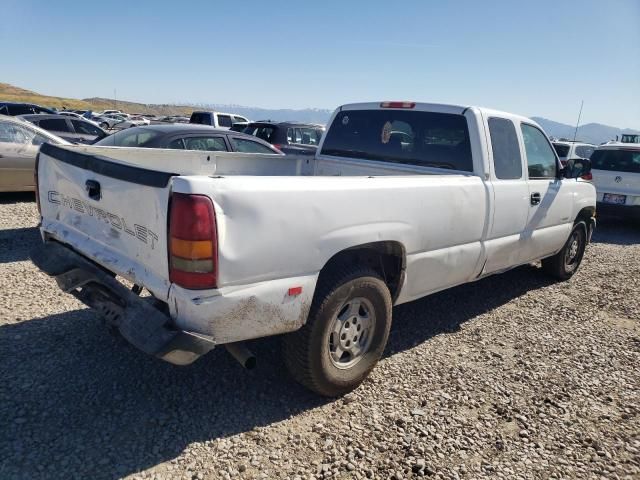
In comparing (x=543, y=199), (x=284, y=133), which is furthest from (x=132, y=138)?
(x=284, y=133)

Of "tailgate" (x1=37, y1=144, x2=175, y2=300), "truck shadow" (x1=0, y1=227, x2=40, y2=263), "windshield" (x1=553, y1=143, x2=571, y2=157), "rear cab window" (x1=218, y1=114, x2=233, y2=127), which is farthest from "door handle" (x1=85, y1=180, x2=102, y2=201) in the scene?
"rear cab window" (x1=218, y1=114, x2=233, y2=127)

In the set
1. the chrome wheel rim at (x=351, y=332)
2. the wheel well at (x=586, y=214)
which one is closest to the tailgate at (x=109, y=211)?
the chrome wheel rim at (x=351, y=332)

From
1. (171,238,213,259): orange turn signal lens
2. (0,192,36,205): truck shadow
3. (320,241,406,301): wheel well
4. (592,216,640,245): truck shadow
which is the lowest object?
(592,216,640,245): truck shadow

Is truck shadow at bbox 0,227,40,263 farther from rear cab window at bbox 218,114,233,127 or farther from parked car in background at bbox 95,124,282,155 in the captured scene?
rear cab window at bbox 218,114,233,127

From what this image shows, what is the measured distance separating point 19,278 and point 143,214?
3.27 metres

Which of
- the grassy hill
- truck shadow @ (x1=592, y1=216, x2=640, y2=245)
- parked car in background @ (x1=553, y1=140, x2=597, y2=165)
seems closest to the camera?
truck shadow @ (x1=592, y1=216, x2=640, y2=245)

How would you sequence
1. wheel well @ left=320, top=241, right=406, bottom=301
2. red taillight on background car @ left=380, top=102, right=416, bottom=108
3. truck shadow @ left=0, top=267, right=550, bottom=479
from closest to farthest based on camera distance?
1. truck shadow @ left=0, top=267, right=550, bottom=479
2. wheel well @ left=320, top=241, right=406, bottom=301
3. red taillight on background car @ left=380, top=102, right=416, bottom=108

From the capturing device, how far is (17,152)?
8.02 meters

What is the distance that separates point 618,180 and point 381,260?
360 inches

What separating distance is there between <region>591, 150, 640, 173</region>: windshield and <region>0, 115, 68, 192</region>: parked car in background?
10976mm

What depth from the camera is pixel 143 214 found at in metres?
2.49

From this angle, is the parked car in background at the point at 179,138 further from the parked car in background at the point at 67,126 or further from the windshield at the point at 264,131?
the parked car in background at the point at 67,126

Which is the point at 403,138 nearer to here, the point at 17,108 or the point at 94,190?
the point at 94,190

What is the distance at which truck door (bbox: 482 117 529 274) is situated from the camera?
4189 mm
